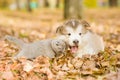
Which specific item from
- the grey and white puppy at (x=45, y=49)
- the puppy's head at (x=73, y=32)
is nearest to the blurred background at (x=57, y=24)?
the puppy's head at (x=73, y=32)

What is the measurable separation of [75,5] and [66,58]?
11.5 metres

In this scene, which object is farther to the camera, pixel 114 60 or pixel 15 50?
pixel 15 50

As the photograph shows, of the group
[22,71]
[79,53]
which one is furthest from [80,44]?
[22,71]

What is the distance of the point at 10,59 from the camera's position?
811 cm

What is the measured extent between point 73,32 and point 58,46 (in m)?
0.37

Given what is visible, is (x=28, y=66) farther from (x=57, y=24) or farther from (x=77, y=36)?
(x=57, y=24)

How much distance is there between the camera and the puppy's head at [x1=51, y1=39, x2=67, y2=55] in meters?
7.74

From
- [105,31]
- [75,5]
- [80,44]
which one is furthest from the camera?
[75,5]

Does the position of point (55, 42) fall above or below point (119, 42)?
above

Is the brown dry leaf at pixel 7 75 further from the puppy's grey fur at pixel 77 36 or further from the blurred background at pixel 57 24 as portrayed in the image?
the blurred background at pixel 57 24

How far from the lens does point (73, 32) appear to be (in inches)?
300

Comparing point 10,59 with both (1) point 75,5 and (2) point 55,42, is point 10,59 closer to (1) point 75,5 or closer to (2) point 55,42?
(2) point 55,42

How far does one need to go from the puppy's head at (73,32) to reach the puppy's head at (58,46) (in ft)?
0.35

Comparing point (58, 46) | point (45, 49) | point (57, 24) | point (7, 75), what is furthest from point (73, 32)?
point (57, 24)
